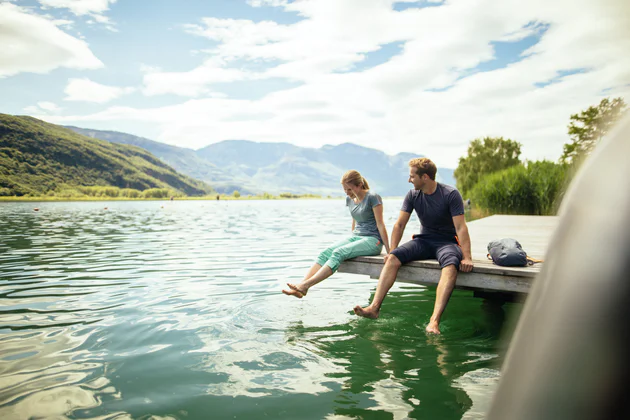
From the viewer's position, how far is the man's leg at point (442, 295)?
557 cm

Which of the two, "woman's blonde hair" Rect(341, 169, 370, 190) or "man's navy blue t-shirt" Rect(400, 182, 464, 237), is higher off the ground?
"woman's blonde hair" Rect(341, 169, 370, 190)

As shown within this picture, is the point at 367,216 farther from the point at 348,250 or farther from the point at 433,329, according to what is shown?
the point at 433,329

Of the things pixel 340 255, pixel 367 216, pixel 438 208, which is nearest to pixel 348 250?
pixel 340 255

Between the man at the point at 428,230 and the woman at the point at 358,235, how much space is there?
2.21ft

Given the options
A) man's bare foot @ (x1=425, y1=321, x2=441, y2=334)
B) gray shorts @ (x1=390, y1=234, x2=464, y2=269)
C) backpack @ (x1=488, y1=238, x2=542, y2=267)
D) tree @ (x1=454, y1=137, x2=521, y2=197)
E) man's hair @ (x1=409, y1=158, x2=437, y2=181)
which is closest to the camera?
backpack @ (x1=488, y1=238, x2=542, y2=267)

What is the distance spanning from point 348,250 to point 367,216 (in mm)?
910

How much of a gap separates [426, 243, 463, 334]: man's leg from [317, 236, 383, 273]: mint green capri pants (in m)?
1.37

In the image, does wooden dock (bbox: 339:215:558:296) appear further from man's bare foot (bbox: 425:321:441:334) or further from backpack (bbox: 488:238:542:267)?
man's bare foot (bbox: 425:321:441:334)

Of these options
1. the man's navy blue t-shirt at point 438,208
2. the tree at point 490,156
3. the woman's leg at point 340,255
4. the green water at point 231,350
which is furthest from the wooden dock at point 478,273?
the tree at point 490,156

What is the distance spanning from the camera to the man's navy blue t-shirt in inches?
246

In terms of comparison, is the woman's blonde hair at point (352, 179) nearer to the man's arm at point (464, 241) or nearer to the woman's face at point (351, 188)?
the woman's face at point (351, 188)

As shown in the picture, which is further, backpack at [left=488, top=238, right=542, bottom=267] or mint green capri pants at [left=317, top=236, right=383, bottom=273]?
mint green capri pants at [left=317, top=236, right=383, bottom=273]

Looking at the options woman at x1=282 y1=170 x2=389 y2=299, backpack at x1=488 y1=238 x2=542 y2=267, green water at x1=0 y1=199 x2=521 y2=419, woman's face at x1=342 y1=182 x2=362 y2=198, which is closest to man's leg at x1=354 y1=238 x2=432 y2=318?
green water at x1=0 y1=199 x2=521 y2=419

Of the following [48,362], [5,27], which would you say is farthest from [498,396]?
[5,27]
